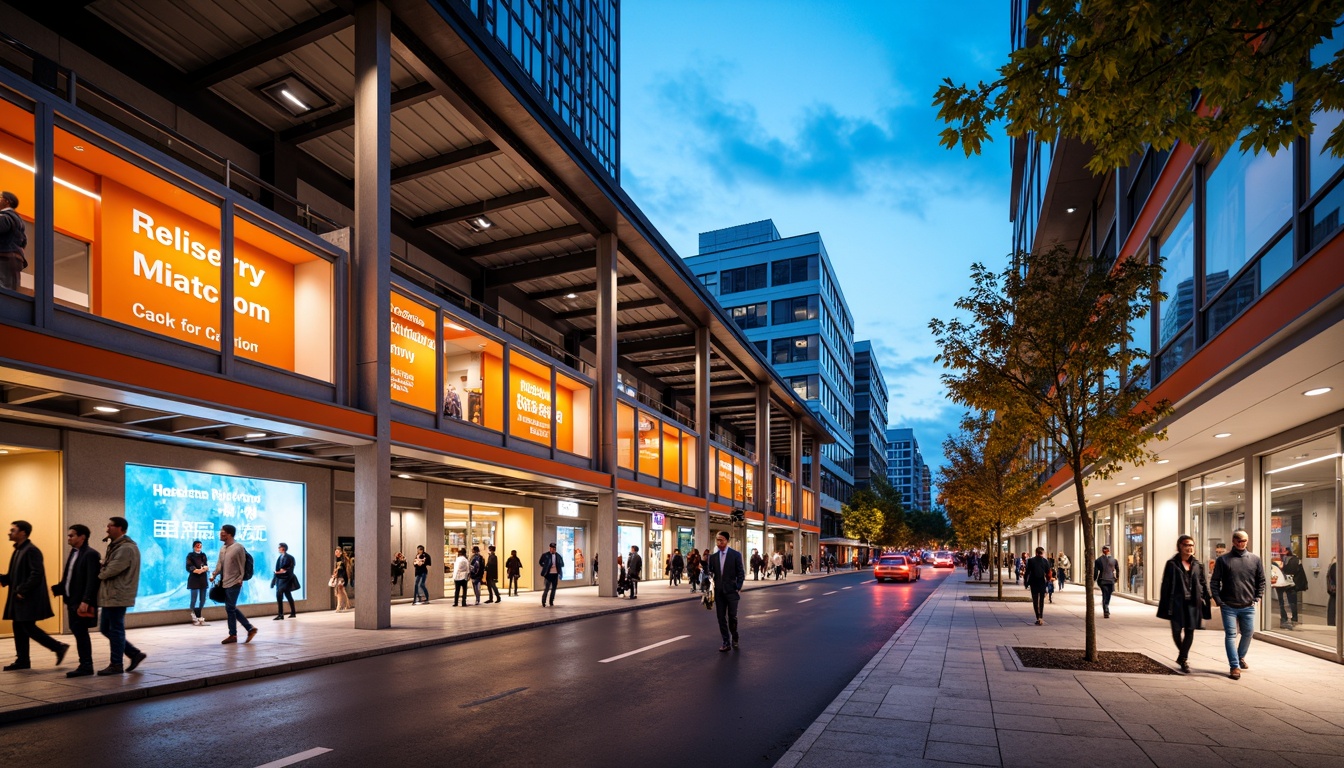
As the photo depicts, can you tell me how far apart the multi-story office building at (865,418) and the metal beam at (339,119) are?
92689 mm

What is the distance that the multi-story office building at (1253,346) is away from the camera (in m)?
9.34

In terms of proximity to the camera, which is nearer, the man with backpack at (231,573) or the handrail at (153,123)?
the handrail at (153,123)

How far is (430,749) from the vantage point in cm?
684

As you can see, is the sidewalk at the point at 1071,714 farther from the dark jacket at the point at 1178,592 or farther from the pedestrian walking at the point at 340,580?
the pedestrian walking at the point at 340,580

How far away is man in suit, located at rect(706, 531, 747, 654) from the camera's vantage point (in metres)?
13.1

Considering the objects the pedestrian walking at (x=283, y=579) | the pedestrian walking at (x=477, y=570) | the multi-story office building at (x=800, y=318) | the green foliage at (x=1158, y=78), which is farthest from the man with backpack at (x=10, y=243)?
the multi-story office building at (x=800, y=318)

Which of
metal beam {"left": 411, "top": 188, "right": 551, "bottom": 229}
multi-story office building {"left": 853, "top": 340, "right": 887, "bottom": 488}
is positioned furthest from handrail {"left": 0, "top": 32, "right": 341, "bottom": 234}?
multi-story office building {"left": 853, "top": 340, "right": 887, "bottom": 488}

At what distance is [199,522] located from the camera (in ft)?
58.0

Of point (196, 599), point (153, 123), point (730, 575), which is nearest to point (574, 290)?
point (196, 599)

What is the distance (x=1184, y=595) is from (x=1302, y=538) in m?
4.24

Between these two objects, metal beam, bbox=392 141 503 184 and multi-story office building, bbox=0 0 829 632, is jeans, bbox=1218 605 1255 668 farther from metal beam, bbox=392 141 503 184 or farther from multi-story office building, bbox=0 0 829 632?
metal beam, bbox=392 141 503 184

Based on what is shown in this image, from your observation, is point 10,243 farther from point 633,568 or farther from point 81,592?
point 633,568

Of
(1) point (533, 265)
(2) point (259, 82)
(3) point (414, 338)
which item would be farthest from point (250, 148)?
(1) point (533, 265)

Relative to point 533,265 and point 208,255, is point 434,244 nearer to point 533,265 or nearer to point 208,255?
point 533,265
